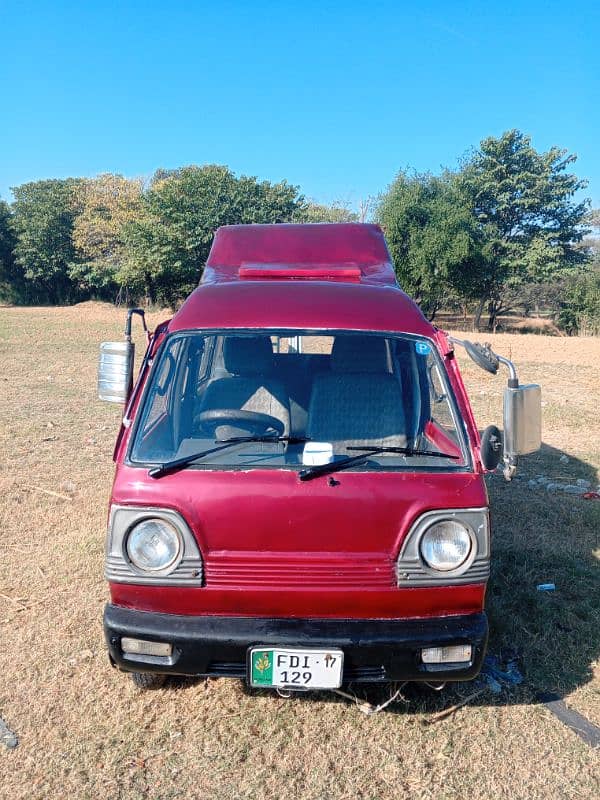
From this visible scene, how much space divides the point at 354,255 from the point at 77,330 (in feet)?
60.8

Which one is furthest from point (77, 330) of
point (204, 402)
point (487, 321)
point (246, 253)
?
point (487, 321)

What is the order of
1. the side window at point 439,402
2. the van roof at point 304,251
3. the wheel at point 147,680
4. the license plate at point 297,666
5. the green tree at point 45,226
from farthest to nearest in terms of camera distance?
the green tree at point 45,226 → the van roof at point 304,251 → the wheel at point 147,680 → the side window at point 439,402 → the license plate at point 297,666

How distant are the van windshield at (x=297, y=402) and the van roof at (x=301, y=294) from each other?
0.07 metres

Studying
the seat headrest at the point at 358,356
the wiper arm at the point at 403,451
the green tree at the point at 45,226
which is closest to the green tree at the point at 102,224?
the green tree at the point at 45,226

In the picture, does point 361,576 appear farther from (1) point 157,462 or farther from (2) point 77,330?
(2) point 77,330

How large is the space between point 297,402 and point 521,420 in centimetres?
113

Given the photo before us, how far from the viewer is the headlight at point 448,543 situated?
258 centimetres

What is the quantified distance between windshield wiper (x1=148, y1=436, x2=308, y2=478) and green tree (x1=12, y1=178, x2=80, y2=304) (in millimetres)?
41396

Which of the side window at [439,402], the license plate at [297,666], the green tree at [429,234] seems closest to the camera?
the license plate at [297,666]

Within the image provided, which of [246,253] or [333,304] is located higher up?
[246,253]

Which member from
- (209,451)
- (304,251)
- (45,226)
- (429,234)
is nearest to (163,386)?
(209,451)

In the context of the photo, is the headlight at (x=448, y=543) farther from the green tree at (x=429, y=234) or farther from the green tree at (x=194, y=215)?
the green tree at (x=194, y=215)

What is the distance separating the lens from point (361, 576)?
2.55m

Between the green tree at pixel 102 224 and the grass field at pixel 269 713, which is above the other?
the green tree at pixel 102 224
